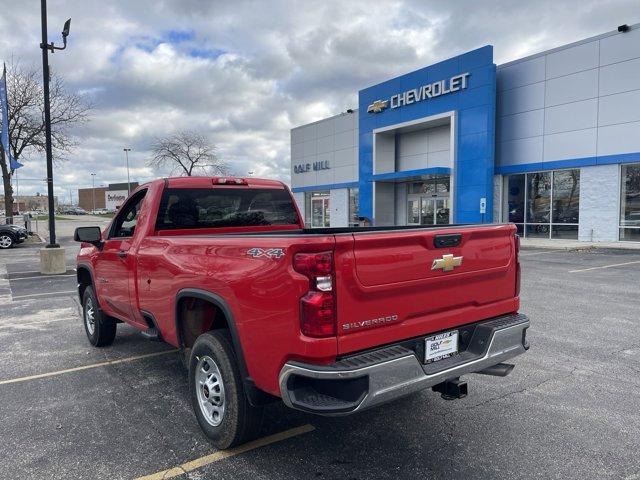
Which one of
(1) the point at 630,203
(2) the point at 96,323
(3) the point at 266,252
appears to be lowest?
(2) the point at 96,323

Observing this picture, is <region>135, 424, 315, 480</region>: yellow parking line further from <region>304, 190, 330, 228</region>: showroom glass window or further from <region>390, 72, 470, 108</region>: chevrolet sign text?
<region>304, 190, 330, 228</region>: showroom glass window

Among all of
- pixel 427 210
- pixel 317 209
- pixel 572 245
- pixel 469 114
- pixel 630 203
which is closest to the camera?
pixel 572 245

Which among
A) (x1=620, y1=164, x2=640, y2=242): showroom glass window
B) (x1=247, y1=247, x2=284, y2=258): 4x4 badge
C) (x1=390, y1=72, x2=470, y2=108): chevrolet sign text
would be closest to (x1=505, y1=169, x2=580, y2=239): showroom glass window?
(x1=620, y1=164, x2=640, y2=242): showroom glass window

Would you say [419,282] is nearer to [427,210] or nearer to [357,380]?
[357,380]

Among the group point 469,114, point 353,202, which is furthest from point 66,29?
point 353,202

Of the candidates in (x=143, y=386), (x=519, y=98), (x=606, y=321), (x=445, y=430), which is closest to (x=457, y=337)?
(x=445, y=430)

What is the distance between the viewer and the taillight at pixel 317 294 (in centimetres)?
259

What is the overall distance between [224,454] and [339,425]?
92 cm

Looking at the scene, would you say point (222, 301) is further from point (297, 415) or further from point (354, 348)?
point (297, 415)

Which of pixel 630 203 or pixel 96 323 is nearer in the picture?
pixel 96 323

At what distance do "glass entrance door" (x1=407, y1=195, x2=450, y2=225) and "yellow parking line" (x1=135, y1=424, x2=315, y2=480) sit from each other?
2235 centimetres

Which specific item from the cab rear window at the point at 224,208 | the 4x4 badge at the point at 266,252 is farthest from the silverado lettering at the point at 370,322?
the cab rear window at the point at 224,208

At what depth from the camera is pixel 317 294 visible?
2.60 meters

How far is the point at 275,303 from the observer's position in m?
2.73
